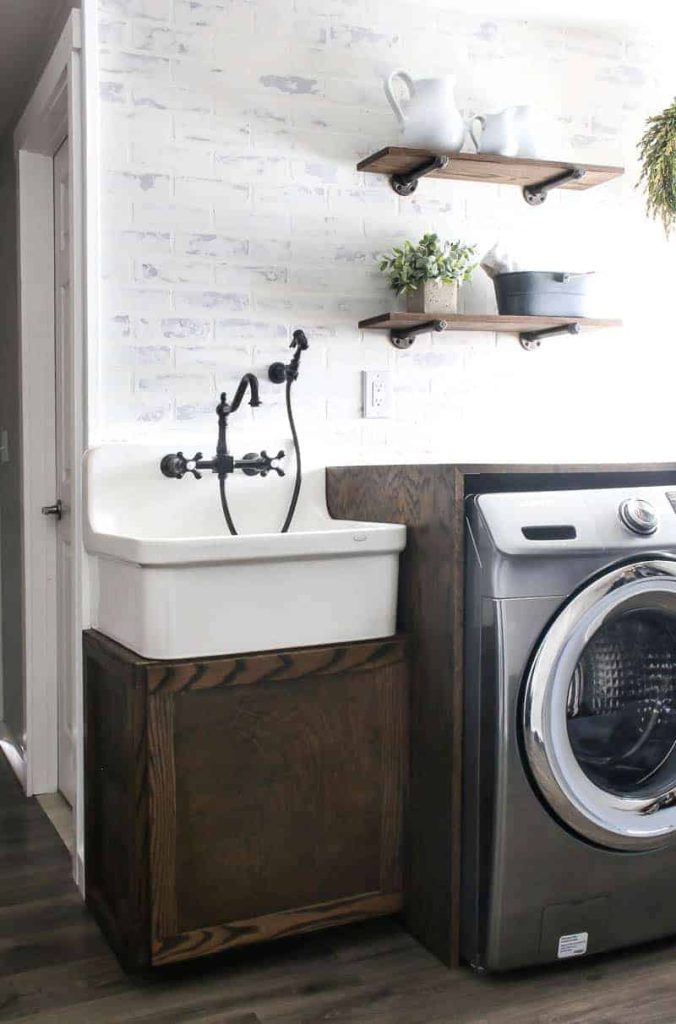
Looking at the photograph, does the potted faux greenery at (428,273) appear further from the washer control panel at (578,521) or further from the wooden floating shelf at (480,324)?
the washer control panel at (578,521)

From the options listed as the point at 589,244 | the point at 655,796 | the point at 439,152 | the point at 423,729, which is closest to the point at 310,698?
the point at 423,729

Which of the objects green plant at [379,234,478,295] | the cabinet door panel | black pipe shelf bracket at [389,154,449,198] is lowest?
the cabinet door panel

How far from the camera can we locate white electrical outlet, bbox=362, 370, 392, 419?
2643 mm

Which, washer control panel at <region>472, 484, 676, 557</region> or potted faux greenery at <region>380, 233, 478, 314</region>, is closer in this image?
washer control panel at <region>472, 484, 676, 557</region>

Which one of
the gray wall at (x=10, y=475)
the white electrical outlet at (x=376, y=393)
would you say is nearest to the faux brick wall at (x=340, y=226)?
the white electrical outlet at (x=376, y=393)

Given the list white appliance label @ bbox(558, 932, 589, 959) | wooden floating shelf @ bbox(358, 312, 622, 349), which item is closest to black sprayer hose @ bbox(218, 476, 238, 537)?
wooden floating shelf @ bbox(358, 312, 622, 349)

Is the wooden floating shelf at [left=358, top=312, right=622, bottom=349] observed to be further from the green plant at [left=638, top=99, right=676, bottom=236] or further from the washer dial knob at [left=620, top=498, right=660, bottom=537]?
the washer dial knob at [left=620, top=498, right=660, bottom=537]

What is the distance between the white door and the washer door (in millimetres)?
1469

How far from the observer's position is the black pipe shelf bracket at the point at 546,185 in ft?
8.80

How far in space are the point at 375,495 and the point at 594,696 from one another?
655 mm

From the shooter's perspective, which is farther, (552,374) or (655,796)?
(552,374)

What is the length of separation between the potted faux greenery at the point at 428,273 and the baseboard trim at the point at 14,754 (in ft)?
6.06

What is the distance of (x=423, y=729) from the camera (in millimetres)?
2088

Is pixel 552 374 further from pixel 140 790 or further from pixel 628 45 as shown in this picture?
pixel 140 790
